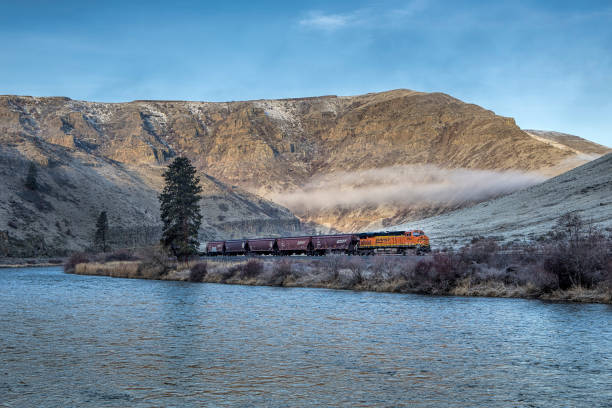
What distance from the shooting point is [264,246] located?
65.4 m

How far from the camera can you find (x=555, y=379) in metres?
13.1

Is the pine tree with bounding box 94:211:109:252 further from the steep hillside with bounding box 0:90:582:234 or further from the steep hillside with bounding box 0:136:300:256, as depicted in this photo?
the steep hillside with bounding box 0:90:582:234

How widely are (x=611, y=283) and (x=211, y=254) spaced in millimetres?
54964

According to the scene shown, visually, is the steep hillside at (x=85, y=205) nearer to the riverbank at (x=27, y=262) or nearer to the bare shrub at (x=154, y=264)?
the riverbank at (x=27, y=262)

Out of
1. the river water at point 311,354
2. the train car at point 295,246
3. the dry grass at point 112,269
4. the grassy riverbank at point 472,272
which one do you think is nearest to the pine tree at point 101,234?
the dry grass at point 112,269

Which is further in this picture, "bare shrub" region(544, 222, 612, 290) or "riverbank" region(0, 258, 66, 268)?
"riverbank" region(0, 258, 66, 268)

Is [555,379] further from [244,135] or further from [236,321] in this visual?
[244,135]

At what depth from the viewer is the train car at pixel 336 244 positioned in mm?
55750

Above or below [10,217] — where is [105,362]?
below

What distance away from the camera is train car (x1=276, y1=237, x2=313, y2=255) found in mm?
59969

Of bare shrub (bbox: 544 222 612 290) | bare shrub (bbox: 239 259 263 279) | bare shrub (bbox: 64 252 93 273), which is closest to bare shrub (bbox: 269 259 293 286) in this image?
bare shrub (bbox: 239 259 263 279)

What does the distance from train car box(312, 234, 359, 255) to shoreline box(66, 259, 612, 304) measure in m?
12.1

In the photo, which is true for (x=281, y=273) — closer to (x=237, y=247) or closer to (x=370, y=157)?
(x=237, y=247)

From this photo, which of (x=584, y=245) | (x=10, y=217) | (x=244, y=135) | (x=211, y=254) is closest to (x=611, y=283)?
(x=584, y=245)
